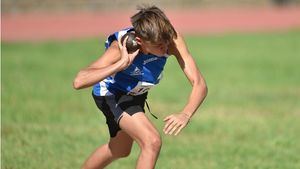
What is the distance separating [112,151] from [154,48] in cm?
127

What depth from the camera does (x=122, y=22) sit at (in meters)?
34.4

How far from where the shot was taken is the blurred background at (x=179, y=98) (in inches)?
345

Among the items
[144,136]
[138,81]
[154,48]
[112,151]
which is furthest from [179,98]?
[144,136]

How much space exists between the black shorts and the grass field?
1.73 m

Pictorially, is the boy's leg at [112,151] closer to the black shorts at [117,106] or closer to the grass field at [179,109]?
the black shorts at [117,106]

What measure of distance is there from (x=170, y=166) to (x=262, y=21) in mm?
29035

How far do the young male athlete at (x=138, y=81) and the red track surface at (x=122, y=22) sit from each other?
2294 cm

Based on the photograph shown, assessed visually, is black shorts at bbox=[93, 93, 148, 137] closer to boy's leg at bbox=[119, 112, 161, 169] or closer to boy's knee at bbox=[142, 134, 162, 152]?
boy's leg at bbox=[119, 112, 161, 169]

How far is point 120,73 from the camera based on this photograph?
645 centimetres

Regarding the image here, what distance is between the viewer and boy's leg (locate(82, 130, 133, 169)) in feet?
21.9

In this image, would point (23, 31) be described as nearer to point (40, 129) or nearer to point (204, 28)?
→ point (204, 28)

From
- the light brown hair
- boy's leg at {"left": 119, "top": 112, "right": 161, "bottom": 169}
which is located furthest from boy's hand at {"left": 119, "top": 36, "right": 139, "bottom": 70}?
boy's leg at {"left": 119, "top": 112, "right": 161, "bottom": 169}

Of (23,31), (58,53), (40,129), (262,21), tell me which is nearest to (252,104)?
(40,129)

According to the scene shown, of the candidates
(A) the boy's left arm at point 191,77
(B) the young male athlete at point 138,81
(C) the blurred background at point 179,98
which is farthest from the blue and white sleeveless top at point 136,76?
(C) the blurred background at point 179,98
